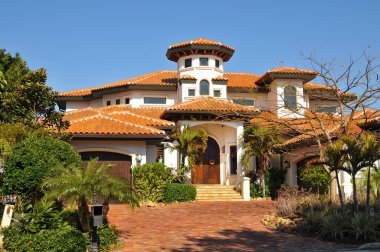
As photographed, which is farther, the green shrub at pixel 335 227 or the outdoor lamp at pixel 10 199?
the outdoor lamp at pixel 10 199

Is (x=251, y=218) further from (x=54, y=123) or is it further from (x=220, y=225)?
(x=54, y=123)

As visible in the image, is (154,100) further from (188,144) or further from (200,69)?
(188,144)

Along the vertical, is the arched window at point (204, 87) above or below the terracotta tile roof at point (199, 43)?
below

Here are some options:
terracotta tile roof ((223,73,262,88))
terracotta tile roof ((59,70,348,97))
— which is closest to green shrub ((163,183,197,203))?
terracotta tile roof ((59,70,348,97))

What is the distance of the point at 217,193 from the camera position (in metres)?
24.2

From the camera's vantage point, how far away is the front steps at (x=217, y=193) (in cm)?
2345

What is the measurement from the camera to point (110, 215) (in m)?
16.7

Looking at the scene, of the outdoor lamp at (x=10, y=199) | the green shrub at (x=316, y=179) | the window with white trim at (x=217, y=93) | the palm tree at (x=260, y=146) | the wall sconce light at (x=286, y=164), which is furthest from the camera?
the window with white trim at (x=217, y=93)

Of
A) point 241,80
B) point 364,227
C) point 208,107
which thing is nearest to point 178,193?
point 208,107

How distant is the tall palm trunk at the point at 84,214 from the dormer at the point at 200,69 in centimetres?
1945

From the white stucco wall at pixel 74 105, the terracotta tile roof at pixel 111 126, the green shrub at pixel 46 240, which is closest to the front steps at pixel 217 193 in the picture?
the terracotta tile roof at pixel 111 126

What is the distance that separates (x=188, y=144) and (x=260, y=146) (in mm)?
4130

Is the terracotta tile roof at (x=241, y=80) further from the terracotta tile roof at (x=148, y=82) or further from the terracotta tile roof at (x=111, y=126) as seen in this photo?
the terracotta tile roof at (x=111, y=126)

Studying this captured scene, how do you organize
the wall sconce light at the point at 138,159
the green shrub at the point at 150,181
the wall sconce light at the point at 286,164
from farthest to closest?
the wall sconce light at the point at 286,164
the wall sconce light at the point at 138,159
the green shrub at the point at 150,181
